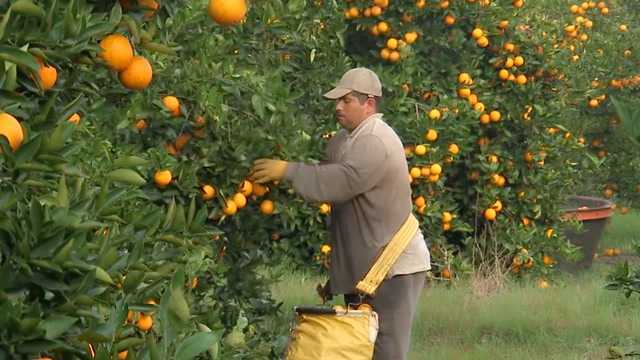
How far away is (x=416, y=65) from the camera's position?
9133 mm

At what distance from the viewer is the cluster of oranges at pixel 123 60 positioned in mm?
2725

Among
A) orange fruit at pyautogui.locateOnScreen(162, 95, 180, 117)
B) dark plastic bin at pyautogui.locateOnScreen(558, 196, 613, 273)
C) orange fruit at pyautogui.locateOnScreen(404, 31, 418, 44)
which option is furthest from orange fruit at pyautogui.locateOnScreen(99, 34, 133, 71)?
dark plastic bin at pyautogui.locateOnScreen(558, 196, 613, 273)

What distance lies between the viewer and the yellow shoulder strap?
207 inches

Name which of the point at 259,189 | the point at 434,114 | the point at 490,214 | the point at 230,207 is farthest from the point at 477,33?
the point at 230,207

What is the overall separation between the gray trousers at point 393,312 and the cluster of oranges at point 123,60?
2.73m

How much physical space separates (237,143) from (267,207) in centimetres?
45

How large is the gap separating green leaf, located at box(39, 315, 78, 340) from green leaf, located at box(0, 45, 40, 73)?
49 centimetres

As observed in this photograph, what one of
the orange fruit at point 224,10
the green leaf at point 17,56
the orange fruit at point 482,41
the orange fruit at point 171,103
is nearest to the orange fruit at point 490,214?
the orange fruit at point 482,41

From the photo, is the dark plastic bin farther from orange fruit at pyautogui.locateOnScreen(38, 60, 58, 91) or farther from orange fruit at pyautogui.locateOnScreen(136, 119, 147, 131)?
orange fruit at pyautogui.locateOnScreen(38, 60, 58, 91)

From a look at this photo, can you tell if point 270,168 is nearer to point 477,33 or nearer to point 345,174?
point 345,174

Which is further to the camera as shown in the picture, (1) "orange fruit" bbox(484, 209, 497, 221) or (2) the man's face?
(1) "orange fruit" bbox(484, 209, 497, 221)

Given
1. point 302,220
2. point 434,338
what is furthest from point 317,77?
point 434,338

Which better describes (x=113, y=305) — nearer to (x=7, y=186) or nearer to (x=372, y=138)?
(x=7, y=186)

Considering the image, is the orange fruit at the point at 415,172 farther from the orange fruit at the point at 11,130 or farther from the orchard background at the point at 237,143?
the orange fruit at the point at 11,130
